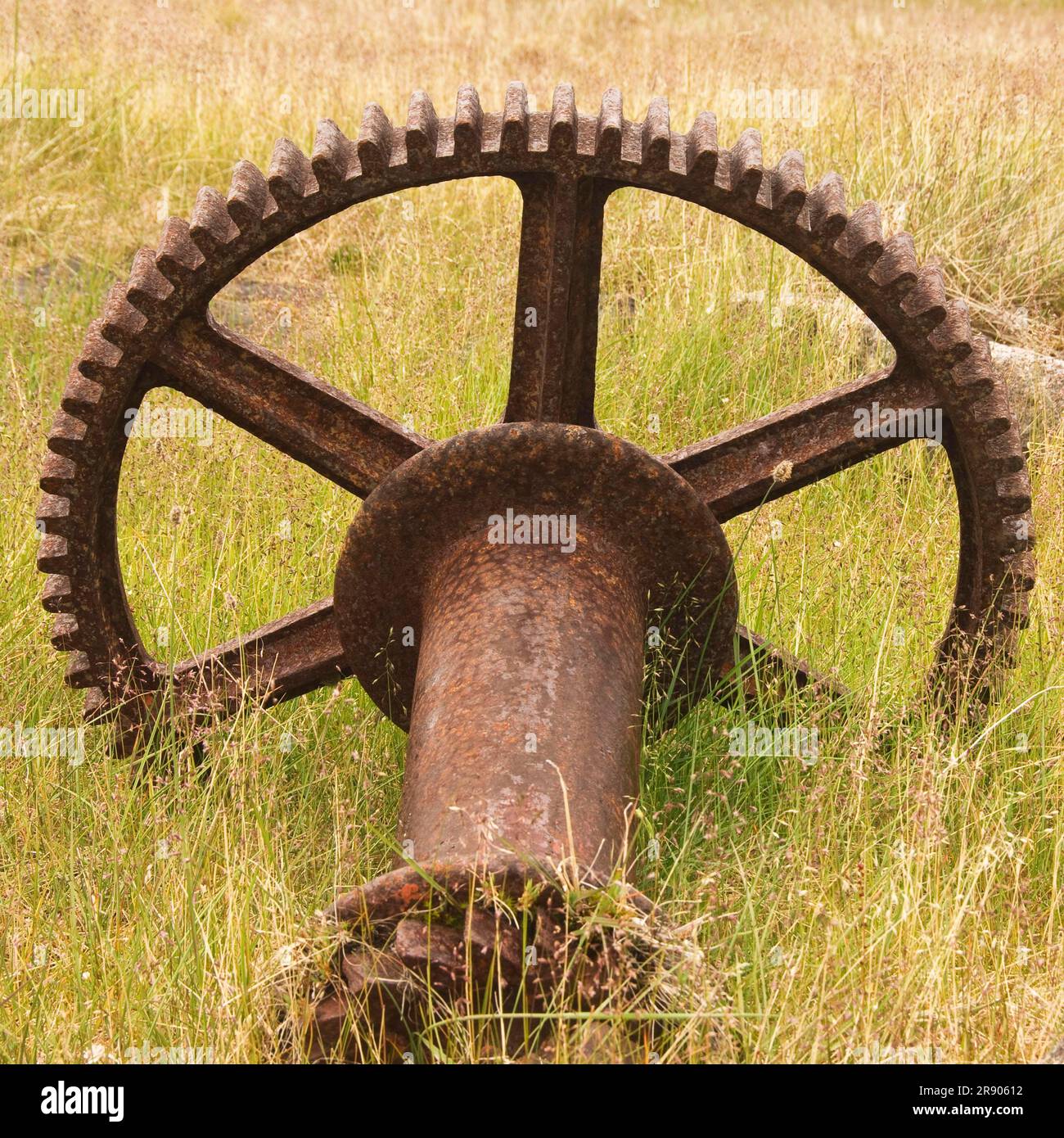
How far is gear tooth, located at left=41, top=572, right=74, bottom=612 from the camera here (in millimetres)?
3188

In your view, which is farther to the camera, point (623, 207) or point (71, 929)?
point (623, 207)

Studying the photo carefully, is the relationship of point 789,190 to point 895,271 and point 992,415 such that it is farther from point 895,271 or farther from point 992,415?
point 992,415

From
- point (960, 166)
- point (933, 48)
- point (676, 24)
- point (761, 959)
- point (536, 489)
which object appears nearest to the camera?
point (761, 959)

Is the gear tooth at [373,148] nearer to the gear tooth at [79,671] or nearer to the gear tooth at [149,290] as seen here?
the gear tooth at [149,290]

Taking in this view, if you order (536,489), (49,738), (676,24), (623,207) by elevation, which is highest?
(676,24)

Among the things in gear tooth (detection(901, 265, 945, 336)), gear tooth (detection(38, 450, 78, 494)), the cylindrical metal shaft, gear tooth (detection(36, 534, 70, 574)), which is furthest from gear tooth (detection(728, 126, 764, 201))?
gear tooth (detection(36, 534, 70, 574))

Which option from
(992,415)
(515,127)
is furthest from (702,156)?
(992,415)

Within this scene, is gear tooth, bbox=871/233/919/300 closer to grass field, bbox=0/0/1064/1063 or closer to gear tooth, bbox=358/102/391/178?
grass field, bbox=0/0/1064/1063

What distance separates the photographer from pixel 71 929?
2773 mm

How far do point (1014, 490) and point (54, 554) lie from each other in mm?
2131

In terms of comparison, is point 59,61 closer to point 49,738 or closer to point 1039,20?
point 49,738

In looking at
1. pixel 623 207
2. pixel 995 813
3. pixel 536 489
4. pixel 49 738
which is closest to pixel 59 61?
pixel 623 207

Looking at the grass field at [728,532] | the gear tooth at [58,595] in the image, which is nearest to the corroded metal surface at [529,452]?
the gear tooth at [58,595]

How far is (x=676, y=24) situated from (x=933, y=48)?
10.7ft
